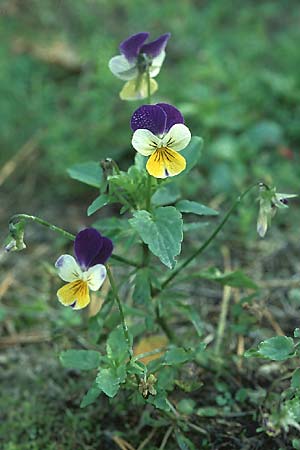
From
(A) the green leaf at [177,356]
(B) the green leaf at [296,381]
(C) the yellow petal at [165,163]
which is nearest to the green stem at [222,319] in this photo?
(A) the green leaf at [177,356]

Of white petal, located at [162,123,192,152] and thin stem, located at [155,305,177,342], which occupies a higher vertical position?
white petal, located at [162,123,192,152]

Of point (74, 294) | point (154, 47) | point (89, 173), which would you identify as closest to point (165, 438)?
point (74, 294)

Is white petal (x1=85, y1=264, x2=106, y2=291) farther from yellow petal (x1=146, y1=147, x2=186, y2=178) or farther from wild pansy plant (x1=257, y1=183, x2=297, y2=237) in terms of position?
wild pansy plant (x1=257, y1=183, x2=297, y2=237)

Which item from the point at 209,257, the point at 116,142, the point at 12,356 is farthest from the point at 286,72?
A: the point at 12,356

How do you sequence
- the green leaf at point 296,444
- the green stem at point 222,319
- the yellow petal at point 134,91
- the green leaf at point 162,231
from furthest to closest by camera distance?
the green stem at point 222,319 < the yellow petal at point 134,91 < the green leaf at point 296,444 < the green leaf at point 162,231

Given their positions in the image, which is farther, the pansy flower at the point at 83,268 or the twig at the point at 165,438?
the twig at the point at 165,438

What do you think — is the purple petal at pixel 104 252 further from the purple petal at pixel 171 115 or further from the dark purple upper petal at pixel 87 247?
the purple petal at pixel 171 115

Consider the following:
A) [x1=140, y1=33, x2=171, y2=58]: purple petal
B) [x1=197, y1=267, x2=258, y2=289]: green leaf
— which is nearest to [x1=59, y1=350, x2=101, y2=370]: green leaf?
[x1=197, y1=267, x2=258, y2=289]: green leaf
